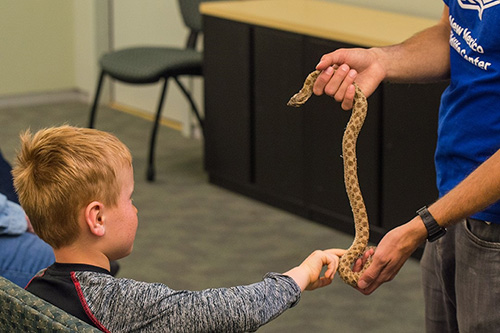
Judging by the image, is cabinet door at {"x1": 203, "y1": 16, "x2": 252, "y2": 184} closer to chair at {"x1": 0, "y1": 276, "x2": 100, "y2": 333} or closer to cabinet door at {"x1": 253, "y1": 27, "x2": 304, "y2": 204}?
cabinet door at {"x1": 253, "y1": 27, "x2": 304, "y2": 204}

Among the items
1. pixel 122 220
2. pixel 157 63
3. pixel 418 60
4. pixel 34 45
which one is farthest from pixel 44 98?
pixel 122 220

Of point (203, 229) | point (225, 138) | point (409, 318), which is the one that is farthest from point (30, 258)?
point (225, 138)

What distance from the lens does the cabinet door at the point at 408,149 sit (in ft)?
10.9

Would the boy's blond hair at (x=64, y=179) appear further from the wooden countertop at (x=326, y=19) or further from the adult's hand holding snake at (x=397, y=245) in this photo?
the wooden countertop at (x=326, y=19)

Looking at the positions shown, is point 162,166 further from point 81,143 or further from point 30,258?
point 81,143

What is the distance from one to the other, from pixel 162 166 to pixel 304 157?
115 centimetres

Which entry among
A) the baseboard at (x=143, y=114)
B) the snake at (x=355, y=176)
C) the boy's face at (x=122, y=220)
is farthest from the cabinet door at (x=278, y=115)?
the boy's face at (x=122, y=220)

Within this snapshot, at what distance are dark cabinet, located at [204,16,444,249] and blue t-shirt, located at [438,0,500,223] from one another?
165cm

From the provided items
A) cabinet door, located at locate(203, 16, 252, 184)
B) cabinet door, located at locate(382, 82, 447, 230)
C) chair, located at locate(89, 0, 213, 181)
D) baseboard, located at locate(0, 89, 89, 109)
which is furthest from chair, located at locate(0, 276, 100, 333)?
baseboard, located at locate(0, 89, 89, 109)

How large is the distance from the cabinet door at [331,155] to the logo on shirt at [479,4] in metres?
1.90

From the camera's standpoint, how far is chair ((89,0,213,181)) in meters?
4.32

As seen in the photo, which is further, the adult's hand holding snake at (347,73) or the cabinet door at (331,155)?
the cabinet door at (331,155)

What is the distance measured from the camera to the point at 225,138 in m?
4.34

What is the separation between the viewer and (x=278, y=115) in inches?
157
